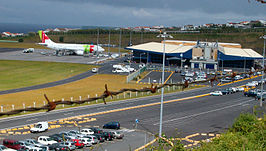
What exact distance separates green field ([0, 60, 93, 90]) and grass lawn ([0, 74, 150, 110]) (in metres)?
7.36

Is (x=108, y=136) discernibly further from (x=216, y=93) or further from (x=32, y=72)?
(x=32, y=72)

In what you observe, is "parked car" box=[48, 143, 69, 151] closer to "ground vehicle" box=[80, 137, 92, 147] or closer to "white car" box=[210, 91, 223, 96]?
"ground vehicle" box=[80, 137, 92, 147]

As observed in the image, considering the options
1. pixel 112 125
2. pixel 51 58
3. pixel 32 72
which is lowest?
pixel 112 125

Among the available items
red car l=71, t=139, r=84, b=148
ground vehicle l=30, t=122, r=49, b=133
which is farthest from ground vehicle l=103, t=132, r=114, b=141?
ground vehicle l=30, t=122, r=49, b=133

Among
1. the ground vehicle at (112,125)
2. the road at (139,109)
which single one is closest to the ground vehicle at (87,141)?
the ground vehicle at (112,125)

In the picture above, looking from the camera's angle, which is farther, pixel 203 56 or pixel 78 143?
pixel 203 56

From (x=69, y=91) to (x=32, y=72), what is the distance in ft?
92.5

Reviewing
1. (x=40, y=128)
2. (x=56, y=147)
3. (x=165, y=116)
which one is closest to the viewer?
(x=56, y=147)

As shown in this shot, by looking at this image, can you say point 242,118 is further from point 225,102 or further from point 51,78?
point 51,78

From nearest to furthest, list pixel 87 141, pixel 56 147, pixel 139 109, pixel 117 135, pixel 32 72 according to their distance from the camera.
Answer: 1. pixel 56 147
2. pixel 87 141
3. pixel 117 135
4. pixel 139 109
5. pixel 32 72

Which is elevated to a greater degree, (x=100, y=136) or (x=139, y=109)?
(x=100, y=136)

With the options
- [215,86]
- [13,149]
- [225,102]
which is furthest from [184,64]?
[13,149]

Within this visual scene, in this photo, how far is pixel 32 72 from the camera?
86562 mm

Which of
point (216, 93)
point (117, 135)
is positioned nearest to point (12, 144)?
point (117, 135)
